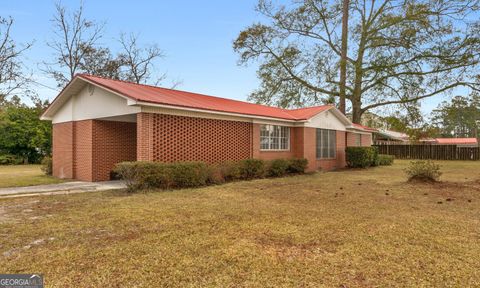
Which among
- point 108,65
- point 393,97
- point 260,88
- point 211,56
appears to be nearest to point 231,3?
point 211,56

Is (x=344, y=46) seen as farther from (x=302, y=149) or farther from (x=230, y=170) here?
(x=230, y=170)

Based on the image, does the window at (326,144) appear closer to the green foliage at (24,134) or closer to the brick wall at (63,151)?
the brick wall at (63,151)

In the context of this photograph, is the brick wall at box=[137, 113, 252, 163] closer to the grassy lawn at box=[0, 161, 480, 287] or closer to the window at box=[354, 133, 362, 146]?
the grassy lawn at box=[0, 161, 480, 287]

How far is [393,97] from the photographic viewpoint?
24.2 metres

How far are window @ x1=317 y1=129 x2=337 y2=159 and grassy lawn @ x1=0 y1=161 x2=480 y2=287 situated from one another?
10.0 meters

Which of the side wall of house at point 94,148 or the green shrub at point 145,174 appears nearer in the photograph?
the green shrub at point 145,174

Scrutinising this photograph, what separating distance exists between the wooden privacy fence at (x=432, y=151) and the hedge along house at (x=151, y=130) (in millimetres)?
20270

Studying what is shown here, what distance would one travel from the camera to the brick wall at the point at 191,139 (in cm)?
1032

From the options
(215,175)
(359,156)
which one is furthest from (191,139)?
(359,156)

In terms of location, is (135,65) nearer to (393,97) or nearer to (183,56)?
(183,56)

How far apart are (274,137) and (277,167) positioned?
2155 mm

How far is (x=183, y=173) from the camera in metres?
10.3

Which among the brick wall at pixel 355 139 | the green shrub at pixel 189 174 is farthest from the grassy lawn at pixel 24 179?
the brick wall at pixel 355 139

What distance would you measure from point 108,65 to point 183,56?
10.2 meters
